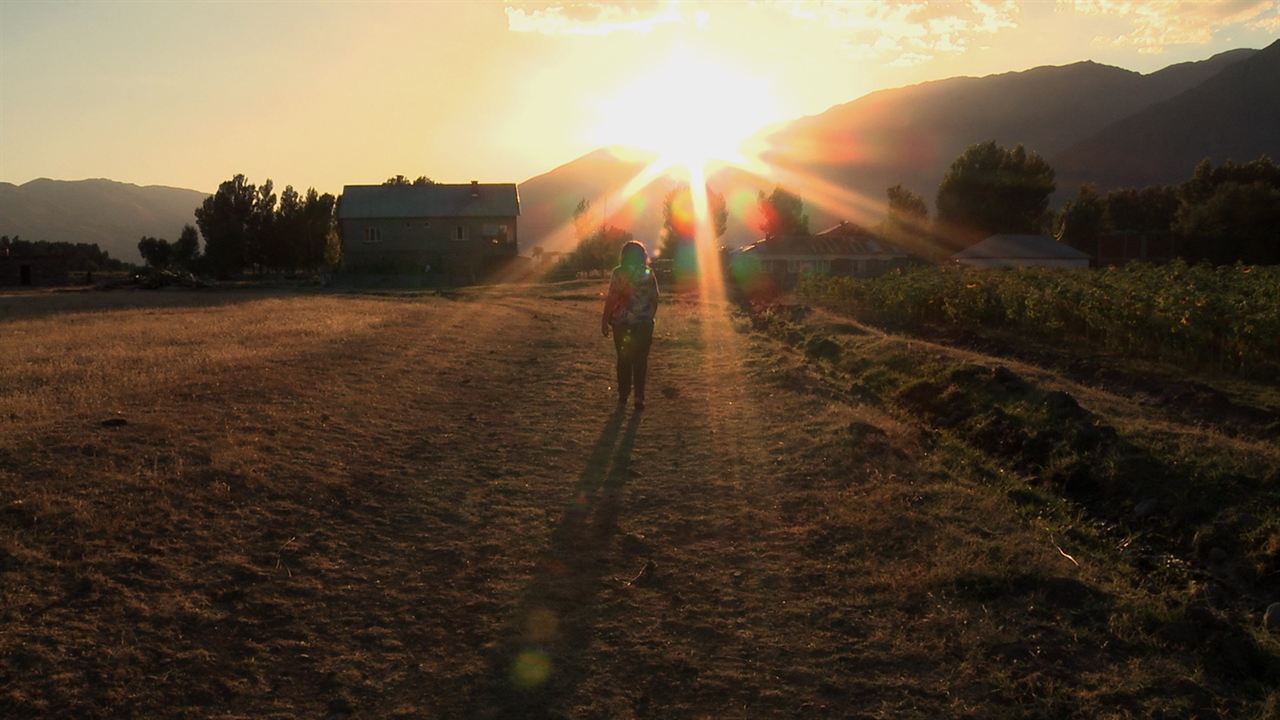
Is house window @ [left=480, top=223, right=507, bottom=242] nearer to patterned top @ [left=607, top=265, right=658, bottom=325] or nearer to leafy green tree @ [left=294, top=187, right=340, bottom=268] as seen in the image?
leafy green tree @ [left=294, top=187, right=340, bottom=268]

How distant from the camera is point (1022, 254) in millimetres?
68438

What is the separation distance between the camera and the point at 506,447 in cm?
936

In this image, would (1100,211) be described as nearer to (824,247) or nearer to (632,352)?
(824,247)

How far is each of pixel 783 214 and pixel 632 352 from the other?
105 meters

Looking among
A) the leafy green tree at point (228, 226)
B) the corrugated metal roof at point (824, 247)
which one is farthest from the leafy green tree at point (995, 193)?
the leafy green tree at point (228, 226)

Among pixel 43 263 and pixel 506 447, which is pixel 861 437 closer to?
pixel 506 447

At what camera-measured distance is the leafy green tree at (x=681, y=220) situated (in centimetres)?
11106

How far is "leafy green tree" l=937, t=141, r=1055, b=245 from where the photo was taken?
89.8m

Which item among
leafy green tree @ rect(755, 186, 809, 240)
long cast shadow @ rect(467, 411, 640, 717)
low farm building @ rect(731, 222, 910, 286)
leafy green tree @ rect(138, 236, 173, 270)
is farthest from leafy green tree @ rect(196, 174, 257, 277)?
long cast shadow @ rect(467, 411, 640, 717)

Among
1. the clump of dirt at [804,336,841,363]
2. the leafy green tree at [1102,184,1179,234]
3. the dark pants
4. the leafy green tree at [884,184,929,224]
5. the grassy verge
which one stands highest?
the leafy green tree at [884,184,929,224]

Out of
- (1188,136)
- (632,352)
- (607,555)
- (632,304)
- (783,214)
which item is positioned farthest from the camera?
(1188,136)

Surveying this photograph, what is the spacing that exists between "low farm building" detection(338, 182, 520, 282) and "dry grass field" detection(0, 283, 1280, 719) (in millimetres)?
58414

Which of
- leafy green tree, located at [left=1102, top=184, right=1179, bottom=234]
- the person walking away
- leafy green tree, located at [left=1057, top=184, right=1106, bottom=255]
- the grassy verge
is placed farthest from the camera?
leafy green tree, located at [left=1102, top=184, right=1179, bottom=234]

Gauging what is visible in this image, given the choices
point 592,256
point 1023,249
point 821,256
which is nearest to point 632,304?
point 1023,249
